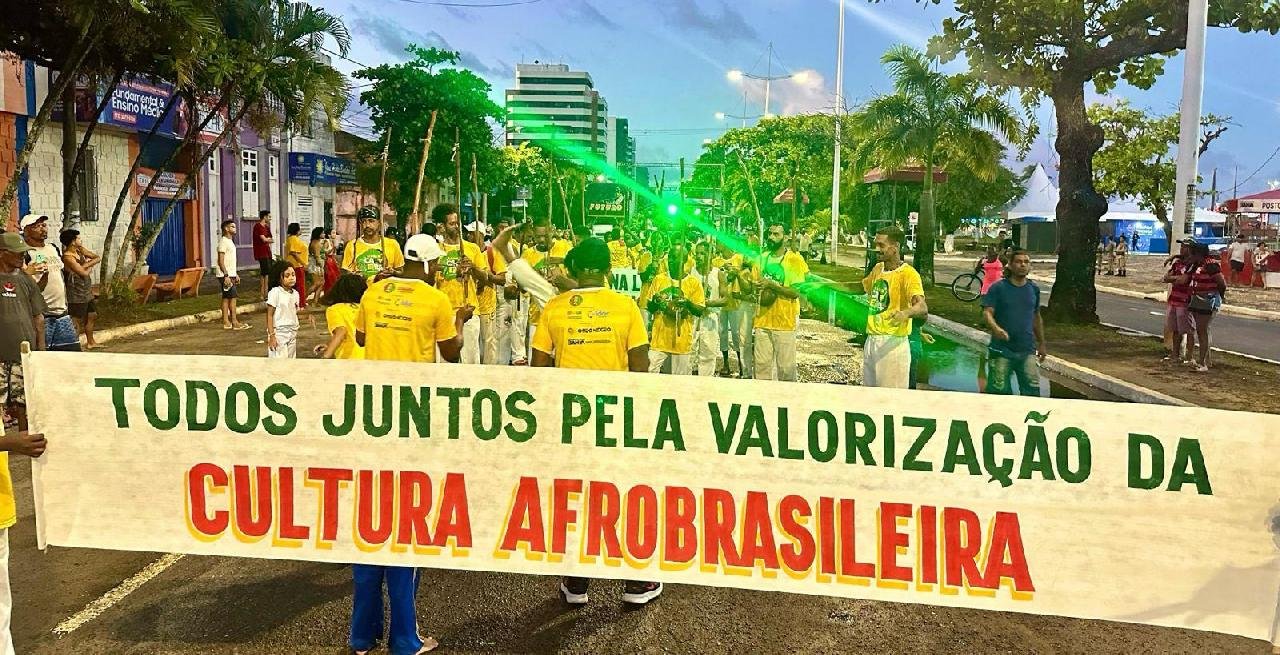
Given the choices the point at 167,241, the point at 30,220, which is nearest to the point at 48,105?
the point at 30,220

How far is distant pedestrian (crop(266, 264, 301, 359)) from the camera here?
9.34 meters

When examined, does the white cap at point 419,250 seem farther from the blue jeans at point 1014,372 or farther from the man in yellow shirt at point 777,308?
the blue jeans at point 1014,372

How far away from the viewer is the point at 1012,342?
8.80 m

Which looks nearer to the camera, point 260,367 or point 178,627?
point 260,367

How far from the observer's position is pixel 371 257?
9336 mm

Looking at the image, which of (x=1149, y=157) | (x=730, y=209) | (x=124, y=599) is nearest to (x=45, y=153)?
(x=124, y=599)

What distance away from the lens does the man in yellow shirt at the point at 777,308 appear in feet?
32.6

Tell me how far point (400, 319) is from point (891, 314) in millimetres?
4631

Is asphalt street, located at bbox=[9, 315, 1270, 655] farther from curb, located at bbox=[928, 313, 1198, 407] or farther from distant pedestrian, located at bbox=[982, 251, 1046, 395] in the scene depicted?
curb, located at bbox=[928, 313, 1198, 407]

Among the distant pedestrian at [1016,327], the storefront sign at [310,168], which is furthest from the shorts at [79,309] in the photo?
the storefront sign at [310,168]

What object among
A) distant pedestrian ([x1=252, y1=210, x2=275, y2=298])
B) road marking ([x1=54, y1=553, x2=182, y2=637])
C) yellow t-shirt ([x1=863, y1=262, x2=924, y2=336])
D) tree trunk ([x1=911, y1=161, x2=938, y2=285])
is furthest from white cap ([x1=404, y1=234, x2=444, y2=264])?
tree trunk ([x1=911, y1=161, x2=938, y2=285])

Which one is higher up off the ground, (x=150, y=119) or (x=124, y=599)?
(x=150, y=119)

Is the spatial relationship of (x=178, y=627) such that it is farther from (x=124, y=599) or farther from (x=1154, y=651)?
(x=1154, y=651)

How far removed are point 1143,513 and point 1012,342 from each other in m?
5.21
